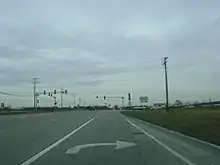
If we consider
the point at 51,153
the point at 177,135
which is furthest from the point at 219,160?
the point at 177,135

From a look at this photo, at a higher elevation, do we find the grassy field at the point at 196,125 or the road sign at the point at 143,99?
the road sign at the point at 143,99

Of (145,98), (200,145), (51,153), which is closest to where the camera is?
(51,153)

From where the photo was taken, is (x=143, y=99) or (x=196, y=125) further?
(x=143, y=99)

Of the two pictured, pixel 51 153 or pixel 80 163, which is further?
pixel 51 153

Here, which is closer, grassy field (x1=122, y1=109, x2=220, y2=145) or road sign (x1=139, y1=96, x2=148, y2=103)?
grassy field (x1=122, y1=109, x2=220, y2=145)

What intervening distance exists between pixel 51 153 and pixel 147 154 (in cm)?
333

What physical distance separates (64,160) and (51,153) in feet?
7.22

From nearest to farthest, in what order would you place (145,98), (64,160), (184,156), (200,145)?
(64,160)
(184,156)
(200,145)
(145,98)

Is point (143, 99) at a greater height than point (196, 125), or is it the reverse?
point (143, 99)

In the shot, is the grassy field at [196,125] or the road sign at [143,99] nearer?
the grassy field at [196,125]

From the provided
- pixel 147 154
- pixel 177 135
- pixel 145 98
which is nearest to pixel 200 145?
pixel 147 154

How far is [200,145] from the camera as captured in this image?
17906mm

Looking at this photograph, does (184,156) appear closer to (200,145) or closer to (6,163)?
(200,145)

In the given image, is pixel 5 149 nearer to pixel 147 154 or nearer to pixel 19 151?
pixel 19 151
